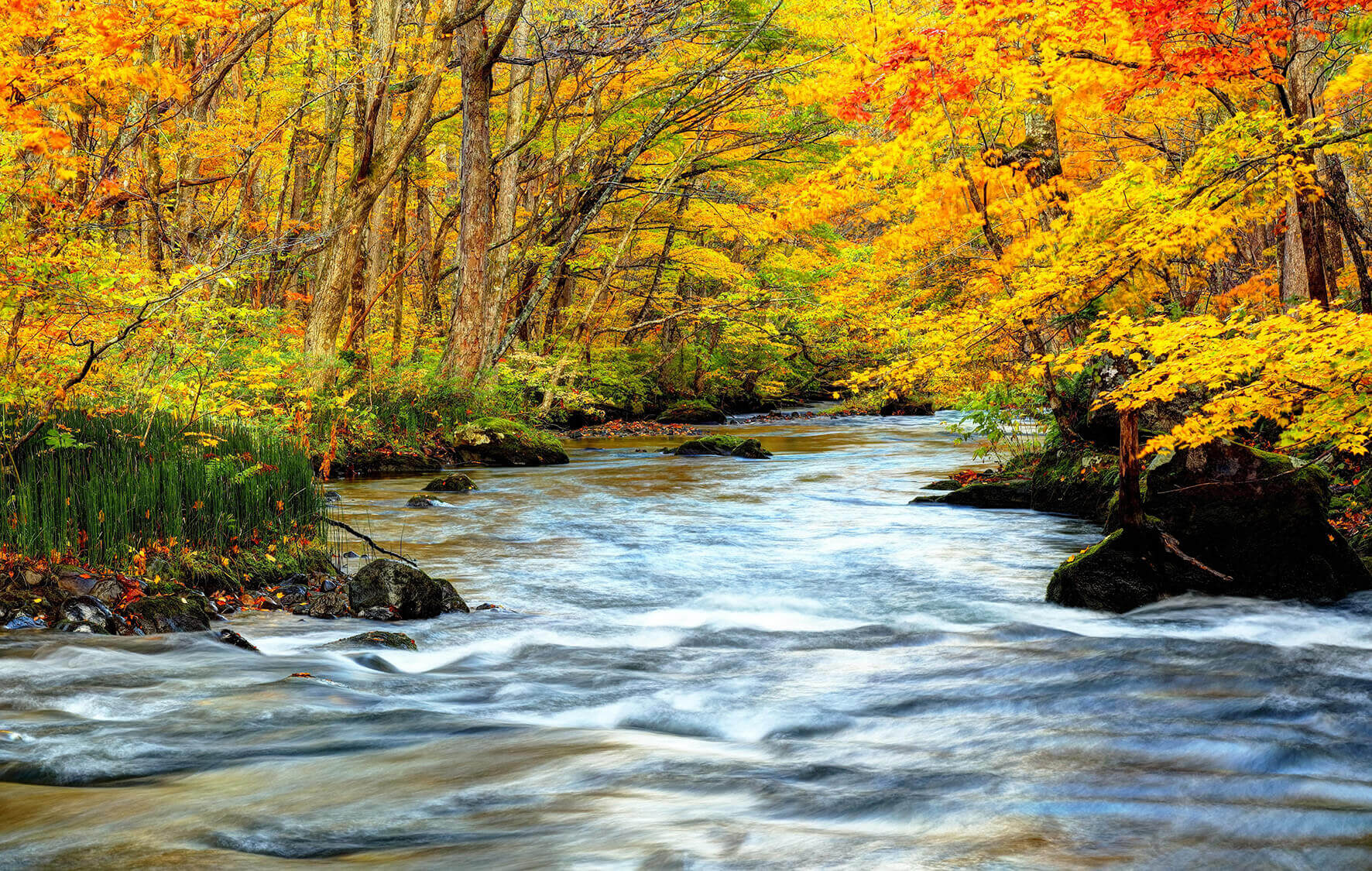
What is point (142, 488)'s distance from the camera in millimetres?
6367

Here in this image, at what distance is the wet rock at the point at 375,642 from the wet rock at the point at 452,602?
34.5 inches

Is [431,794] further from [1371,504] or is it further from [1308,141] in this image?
[1371,504]

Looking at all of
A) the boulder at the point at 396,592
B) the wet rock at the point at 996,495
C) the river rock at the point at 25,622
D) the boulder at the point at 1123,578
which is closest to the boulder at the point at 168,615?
the river rock at the point at 25,622

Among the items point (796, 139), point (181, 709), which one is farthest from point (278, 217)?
point (181, 709)

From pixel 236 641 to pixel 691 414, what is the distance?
2204 cm

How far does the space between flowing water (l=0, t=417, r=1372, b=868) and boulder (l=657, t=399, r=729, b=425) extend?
60.0ft

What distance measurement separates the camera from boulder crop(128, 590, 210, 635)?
217 inches

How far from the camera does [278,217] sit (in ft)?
72.5

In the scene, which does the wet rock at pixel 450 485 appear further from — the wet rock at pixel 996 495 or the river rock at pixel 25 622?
the river rock at pixel 25 622

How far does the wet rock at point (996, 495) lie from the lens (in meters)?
12.0

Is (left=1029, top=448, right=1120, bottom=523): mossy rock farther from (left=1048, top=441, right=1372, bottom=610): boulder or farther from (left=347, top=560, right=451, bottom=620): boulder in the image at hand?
(left=347, top=560, right=451, bottom=620): boulder

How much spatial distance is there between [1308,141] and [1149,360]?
1565mm

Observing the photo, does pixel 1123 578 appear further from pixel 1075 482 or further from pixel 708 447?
pixel 708 447

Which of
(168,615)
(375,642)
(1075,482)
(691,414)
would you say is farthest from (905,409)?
(168,615)
